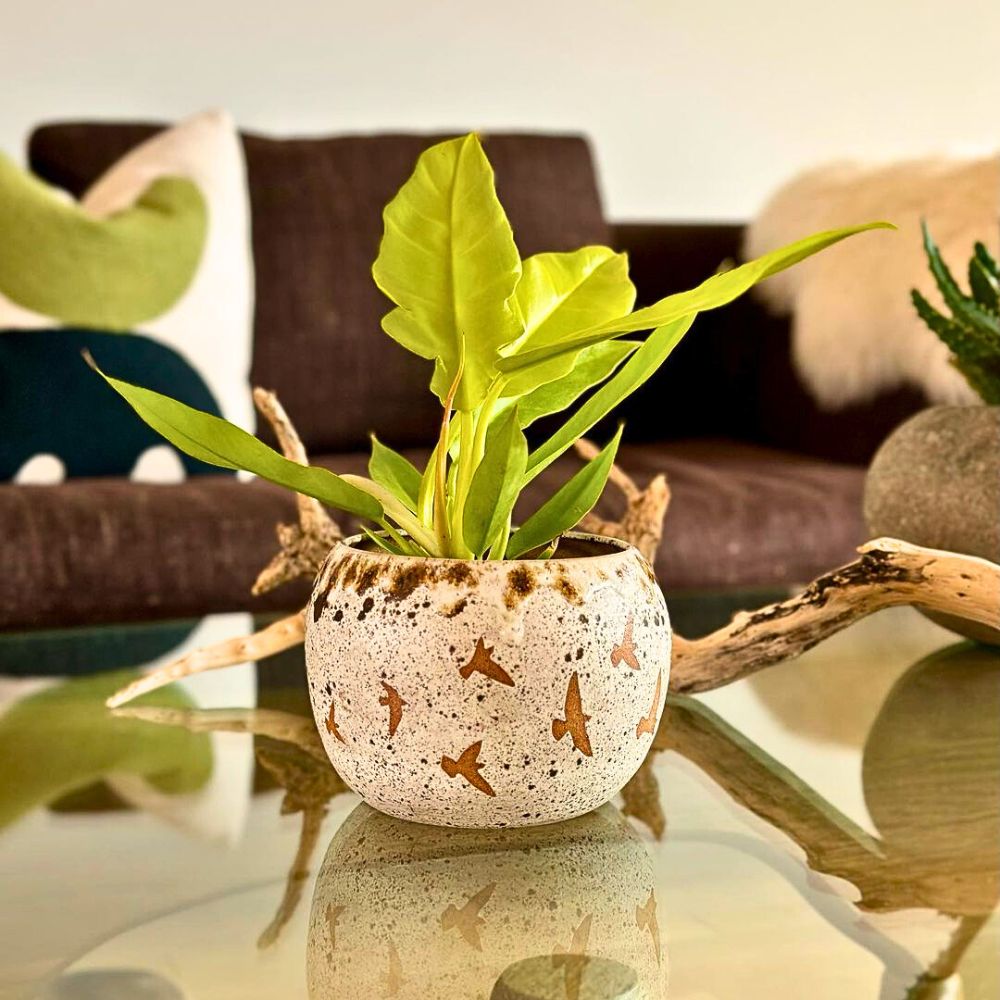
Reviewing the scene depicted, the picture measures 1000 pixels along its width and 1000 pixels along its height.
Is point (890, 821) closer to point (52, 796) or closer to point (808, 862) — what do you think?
point (808, 862)

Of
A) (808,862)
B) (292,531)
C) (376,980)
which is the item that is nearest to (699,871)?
(808,862)

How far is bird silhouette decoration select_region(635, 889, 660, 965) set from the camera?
0.43 m

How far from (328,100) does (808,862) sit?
2.29 m

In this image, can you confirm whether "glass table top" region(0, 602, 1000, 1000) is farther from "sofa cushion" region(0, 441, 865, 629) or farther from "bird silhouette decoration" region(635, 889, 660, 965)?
"sofa cushion" region(0, 441, 865, 629)

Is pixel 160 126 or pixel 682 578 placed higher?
pixel 160 126

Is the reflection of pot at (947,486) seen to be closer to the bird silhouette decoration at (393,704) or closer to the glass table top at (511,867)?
the glass table top at (511,867)

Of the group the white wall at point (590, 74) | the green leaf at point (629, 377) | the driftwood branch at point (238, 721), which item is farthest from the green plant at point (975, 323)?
the white wall at point (590, 74)

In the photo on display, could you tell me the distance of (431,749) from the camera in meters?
0.49

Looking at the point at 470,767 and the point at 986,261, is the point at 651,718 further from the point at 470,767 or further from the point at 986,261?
the point at 986,261

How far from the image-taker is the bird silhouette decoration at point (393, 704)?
49 cm

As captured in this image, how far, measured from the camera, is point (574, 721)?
1.60 ft

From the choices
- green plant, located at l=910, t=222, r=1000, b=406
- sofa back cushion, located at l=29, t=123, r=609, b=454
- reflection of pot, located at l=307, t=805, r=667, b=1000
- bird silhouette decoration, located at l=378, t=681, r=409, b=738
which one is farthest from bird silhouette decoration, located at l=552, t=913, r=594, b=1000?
sofa back cushion, located at l=29, t=123, r=609, b=454

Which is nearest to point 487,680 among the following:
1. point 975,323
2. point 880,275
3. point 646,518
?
point 646,518

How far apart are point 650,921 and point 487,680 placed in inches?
3.9
